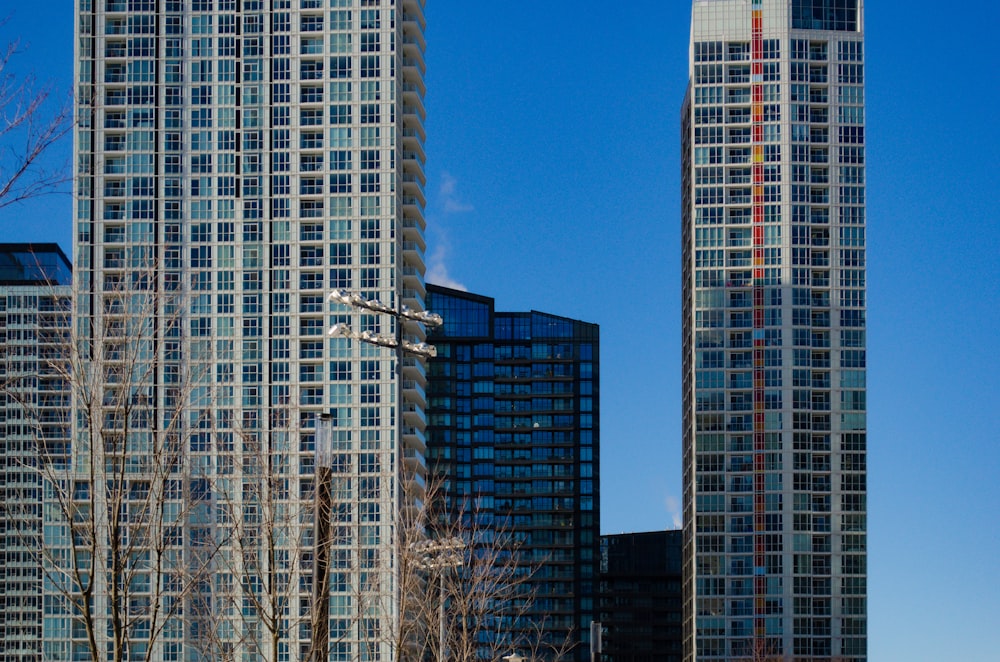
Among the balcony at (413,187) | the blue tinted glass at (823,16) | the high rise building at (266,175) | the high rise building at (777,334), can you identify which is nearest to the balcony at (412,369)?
the high rise building at (266,175)

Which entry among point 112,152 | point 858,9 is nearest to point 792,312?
point 858,9

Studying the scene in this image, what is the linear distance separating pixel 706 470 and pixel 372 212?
5146 centimetres

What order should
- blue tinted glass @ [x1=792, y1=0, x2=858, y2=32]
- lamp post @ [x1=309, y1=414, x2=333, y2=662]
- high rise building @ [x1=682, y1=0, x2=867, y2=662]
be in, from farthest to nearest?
blue tinted glass @ [x1=792, y1=0, x2=858, y2=32]
high rise building @ [x1=682, y1=0, x2=867, y2=662]
lamp post @ [x1=309, y1=414, x2=333, y2=662]

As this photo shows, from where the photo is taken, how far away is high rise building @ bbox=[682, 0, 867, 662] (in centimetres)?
16950

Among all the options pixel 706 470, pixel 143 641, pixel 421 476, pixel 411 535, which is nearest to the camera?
pixel 411 535

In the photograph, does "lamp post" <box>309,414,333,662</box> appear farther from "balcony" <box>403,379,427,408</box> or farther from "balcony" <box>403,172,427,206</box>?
"balcony" <box>403,172,427,206</box>

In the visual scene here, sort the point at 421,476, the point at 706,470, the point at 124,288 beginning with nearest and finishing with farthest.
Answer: the point at 124,288 → the point at 421,476 → the point at 706,470

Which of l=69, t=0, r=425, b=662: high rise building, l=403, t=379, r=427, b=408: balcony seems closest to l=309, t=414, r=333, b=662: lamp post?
l=69, t=0, r=425, b=662: high rise building

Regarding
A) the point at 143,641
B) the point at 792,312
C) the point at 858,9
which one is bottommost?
the point at 143,641

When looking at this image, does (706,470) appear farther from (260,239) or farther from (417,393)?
(260,239)

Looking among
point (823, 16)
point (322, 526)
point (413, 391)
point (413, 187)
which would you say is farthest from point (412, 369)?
point (322, 526)

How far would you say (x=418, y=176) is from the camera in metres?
153

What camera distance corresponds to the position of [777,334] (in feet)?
573

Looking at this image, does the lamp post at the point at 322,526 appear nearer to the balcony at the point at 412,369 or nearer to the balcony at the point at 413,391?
the balcony at the point at 413,391
